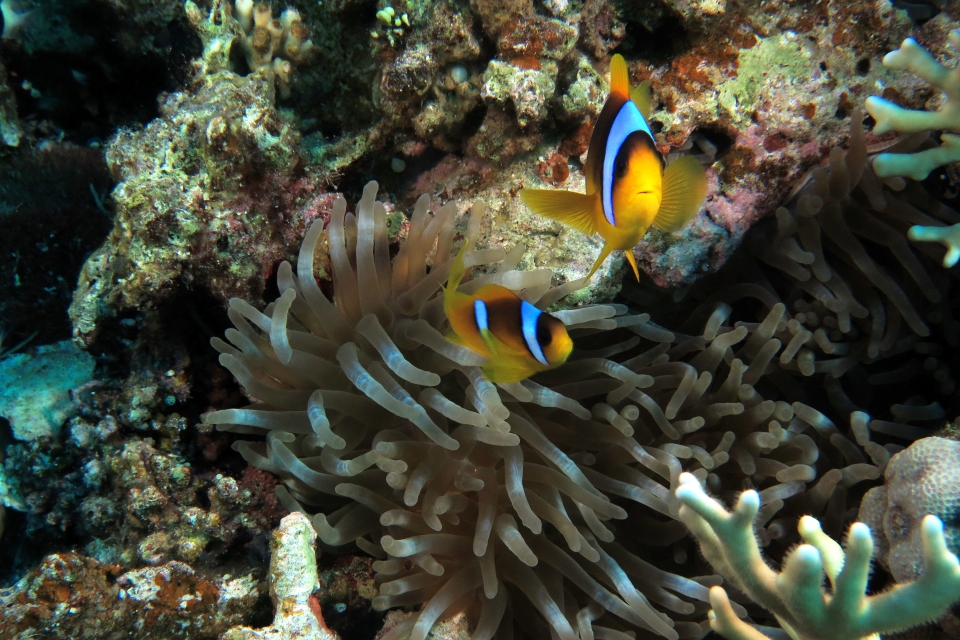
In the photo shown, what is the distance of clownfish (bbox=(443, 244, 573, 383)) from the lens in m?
1.49

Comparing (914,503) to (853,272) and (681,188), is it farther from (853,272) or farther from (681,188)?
(681,188)

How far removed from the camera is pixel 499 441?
6.35 ft

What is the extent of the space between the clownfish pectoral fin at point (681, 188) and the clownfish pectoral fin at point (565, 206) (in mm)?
196

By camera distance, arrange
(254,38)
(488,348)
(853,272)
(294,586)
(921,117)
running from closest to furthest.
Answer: (488,348)
(294,586)
(921,117)
(853,272)
(254,38)

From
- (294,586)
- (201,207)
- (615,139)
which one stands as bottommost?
(294,586)

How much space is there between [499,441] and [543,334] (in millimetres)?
591

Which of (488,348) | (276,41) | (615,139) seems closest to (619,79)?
(615,139)

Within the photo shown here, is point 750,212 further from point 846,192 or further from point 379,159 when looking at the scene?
point 379,159

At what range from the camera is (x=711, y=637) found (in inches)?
92.6

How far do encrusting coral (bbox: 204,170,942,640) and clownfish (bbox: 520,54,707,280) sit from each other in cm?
38

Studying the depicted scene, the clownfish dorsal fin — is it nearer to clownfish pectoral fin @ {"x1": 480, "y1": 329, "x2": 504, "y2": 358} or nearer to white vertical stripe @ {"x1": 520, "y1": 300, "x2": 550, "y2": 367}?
white vertical stripe @ {"x1": 520, "y1": 300, "x2": 550, "y2": 367}

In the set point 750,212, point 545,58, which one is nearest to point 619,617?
point 750,212

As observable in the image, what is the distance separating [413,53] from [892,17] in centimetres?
206

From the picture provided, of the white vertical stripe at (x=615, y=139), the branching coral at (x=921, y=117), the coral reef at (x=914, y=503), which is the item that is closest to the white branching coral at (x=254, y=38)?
the white vertical stripe at (x=615, y=139)
